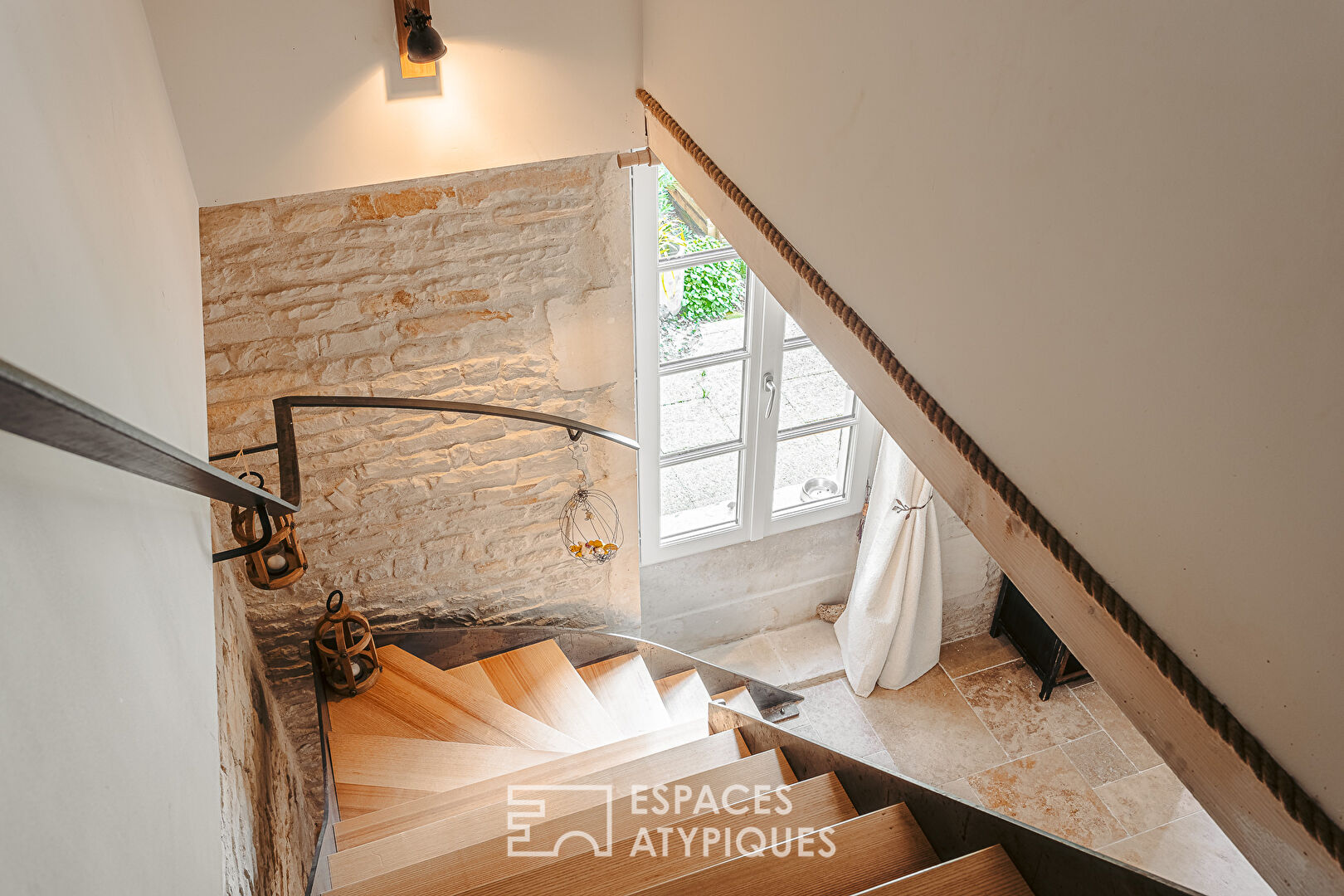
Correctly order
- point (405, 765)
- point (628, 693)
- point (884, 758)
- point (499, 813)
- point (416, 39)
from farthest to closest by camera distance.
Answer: point (884, 758) < point (628, 693) < point (405, 765) < point (499, 813) < point (416, 39)

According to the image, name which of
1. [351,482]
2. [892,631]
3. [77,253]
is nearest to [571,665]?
[351,482]

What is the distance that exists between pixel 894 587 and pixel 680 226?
1.99m

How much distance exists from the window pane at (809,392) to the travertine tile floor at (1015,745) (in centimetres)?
129

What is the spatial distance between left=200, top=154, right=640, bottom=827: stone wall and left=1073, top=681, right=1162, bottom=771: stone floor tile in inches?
98.0

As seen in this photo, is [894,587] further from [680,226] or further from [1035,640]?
[680,226]

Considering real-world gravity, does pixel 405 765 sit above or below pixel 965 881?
above

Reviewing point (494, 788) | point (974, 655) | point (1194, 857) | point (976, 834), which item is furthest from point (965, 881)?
point (974, 655)

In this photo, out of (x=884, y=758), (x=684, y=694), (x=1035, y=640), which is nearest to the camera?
(x=684, y=694)

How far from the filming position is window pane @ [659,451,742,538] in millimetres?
4207

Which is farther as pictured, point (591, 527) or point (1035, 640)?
point (1035, 640)

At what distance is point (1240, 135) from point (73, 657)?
1076 mm

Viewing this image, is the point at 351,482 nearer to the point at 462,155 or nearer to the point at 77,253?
the point at 462,155

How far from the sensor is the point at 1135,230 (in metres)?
0.92

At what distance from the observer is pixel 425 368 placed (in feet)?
10.1
